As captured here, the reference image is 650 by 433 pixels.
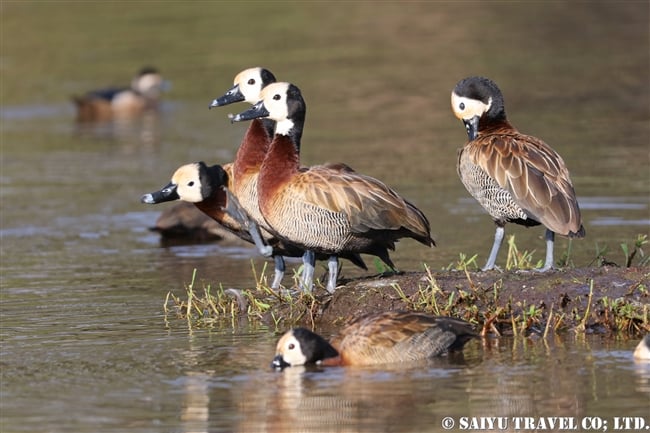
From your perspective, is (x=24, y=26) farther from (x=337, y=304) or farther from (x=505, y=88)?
(x=337, y=304)

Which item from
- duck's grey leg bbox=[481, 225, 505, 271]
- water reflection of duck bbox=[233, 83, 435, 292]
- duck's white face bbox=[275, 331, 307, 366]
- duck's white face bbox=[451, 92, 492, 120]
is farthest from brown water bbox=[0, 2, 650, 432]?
duck's white face bbox=[451, 92, 492, 120]

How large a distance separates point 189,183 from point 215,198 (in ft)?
1.04

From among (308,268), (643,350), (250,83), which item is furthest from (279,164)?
(643,350)

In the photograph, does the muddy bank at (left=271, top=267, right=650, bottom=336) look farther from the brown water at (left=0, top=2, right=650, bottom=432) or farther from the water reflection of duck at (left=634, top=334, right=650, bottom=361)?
the water reflection of duck at (left=634, top=334, right=650, bottom=361)

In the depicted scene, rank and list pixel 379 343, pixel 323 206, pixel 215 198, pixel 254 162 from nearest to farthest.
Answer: pixel 379 343 < pixel 323 206 < pixel 215 198 < pixel 254 162

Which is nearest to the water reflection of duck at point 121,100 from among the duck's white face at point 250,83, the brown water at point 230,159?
the brown water at point 230,159

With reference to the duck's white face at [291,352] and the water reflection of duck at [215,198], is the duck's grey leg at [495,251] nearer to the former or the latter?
the water reflection of duck at [215,198]

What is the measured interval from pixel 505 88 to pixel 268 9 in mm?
12139

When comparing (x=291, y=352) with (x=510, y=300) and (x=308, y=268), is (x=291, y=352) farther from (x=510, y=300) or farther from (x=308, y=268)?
(x=308, y=268)

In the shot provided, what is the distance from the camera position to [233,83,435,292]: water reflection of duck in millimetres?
10719

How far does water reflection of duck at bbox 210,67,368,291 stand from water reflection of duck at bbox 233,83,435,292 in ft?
1.15

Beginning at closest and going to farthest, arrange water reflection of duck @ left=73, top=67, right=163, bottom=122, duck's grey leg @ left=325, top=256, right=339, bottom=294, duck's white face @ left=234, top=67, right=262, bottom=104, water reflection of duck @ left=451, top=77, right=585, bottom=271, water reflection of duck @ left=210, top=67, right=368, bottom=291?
1. water reflection of duck @ left=451, top=77, right=585, bottom=271
2. duck's grey leg @ left=325, top=256, right=339, bottom=294
3. water reflection of duck @ left=210, top=67, right=368, bottom=291
4. duck's white face @ left=234, top=67, right=262, bottom=104
5. water reflection of duck @ left=73, top=67, right=163, bottom=122

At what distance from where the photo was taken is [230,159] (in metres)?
19.8

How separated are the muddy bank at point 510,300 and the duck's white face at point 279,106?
136cm
